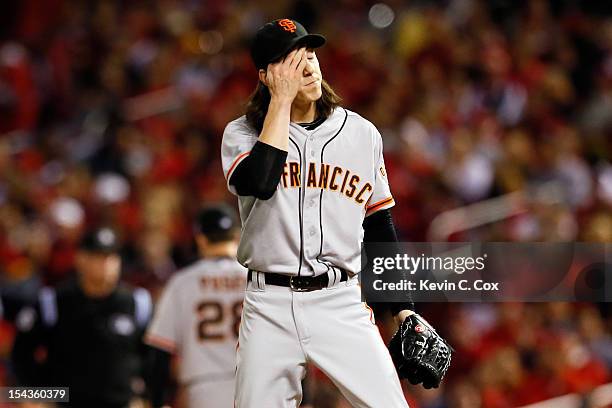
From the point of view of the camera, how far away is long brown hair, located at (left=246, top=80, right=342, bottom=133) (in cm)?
345

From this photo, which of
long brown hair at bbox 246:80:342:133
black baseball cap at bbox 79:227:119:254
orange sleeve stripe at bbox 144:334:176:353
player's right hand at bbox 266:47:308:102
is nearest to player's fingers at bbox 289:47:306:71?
player's right hand at bbox 266:47:308:102

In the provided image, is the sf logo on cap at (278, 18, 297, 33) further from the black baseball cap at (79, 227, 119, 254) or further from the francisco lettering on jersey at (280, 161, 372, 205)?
the black baseball cap at (79, 227, 119, 254)

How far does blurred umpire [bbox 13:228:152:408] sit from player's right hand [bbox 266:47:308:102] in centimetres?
225

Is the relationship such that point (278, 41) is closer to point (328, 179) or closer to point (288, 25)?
point (288, 25)

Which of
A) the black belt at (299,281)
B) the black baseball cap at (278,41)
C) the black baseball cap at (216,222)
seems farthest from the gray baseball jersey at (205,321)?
the black baseball cap at (278,41)

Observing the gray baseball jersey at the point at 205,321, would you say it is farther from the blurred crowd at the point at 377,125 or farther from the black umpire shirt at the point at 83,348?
the blurred crowd at the point at 377,125

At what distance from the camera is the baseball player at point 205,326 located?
478 cm

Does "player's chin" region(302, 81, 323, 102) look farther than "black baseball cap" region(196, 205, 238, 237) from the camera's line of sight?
No

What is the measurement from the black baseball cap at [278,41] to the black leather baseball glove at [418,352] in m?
0.87

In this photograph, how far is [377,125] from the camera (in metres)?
8.62

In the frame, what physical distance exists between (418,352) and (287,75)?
Answer: 898 mm

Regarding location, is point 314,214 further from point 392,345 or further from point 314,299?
point 392,345

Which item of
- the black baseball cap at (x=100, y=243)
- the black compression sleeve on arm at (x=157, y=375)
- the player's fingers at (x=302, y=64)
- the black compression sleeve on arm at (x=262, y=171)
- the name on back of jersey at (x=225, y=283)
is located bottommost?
the black compression sleeve on arm at (x=157, y=375)

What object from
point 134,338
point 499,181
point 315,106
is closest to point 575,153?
point 499,181
